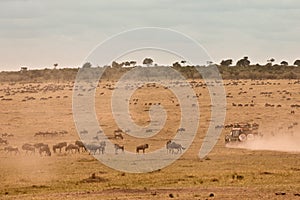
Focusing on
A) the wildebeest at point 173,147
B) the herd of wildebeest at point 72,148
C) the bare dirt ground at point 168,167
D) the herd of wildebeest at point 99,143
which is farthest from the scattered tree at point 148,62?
the wildebeest at point 173,147

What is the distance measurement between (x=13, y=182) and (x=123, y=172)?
4548 mm

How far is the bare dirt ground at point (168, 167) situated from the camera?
24.8 metres

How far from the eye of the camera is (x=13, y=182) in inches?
1111

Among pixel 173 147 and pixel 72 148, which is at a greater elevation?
pixel 173 147

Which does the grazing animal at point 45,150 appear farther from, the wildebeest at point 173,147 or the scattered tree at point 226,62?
the scattered tree at point 226,62

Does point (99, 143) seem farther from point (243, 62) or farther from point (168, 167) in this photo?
point (243, 62)

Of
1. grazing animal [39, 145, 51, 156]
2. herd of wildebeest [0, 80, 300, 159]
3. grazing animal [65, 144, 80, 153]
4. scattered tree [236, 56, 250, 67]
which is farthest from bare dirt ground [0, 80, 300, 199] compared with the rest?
scattered tree [236, 56, 250, 67]

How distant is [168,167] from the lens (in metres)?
31.8

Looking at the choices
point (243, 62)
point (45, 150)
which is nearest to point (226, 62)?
point (243, 62)

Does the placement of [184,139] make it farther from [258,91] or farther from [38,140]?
[258,91]

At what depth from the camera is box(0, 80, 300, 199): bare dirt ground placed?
24828 mm

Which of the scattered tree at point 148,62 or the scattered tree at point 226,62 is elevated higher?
the scattered tree at point 226,62

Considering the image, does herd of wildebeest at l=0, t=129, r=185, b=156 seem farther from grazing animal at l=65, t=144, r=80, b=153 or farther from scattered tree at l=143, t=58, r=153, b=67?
scattered tree at l=143, t=58, r=153, b=67

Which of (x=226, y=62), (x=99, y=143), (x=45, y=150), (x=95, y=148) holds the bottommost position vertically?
(x=45, y=150)
